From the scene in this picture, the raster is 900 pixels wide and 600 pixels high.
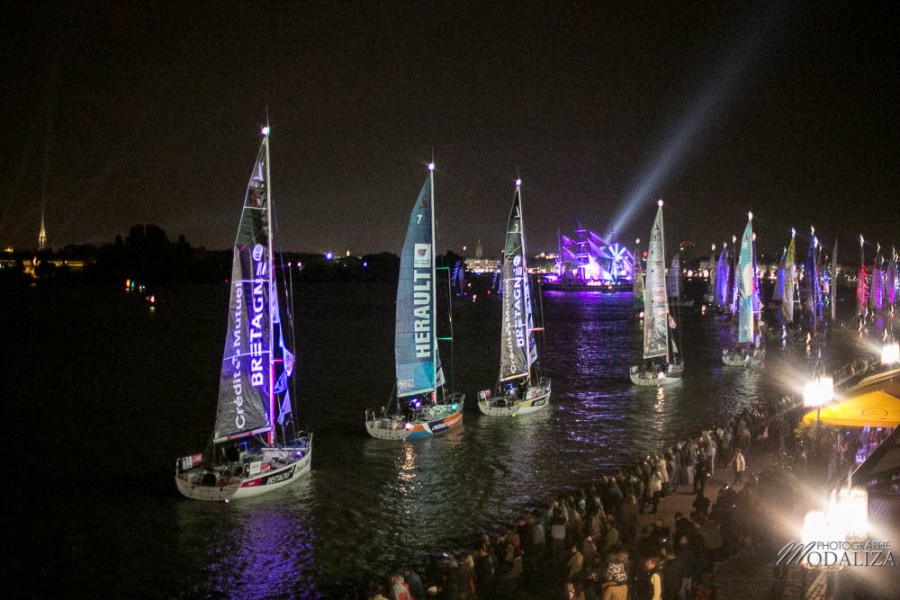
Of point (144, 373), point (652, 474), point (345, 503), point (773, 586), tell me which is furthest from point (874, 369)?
point (144, 373)

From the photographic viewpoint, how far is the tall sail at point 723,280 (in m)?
90.7

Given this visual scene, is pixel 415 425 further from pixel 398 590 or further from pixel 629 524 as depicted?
pixel 398 590

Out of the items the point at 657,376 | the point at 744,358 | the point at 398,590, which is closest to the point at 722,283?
the point at 744,358

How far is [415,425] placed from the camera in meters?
26.4

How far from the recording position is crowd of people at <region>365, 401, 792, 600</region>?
9.69 metres

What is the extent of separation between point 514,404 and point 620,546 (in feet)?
62.4

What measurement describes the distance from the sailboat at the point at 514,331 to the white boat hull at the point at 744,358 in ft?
68.6

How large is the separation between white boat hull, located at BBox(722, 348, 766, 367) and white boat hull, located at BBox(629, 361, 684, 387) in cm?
862

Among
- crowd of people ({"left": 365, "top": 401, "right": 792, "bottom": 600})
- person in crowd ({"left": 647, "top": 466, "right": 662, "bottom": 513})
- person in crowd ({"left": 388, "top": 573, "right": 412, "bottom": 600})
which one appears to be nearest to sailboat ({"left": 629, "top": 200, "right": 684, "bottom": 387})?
crowd of people ({"left": 365, "top": 401, "right": 792, "bottom": 600})

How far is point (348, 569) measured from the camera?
651 inches

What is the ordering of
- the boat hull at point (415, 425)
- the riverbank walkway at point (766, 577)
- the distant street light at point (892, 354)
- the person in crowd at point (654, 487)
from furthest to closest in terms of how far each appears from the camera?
the boat hull at point (415, 425), the distant street light at point (892, 354), the person in crowd at point (654, 487), the riverbank walkway at point (766, 577)

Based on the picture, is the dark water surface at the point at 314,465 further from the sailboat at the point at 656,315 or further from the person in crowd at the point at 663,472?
the person in crowd at the point at 663,472

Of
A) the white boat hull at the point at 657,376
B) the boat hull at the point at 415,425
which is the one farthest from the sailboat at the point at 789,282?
the boat hull at the point at 415,425

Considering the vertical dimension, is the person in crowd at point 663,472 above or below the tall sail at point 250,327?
below
